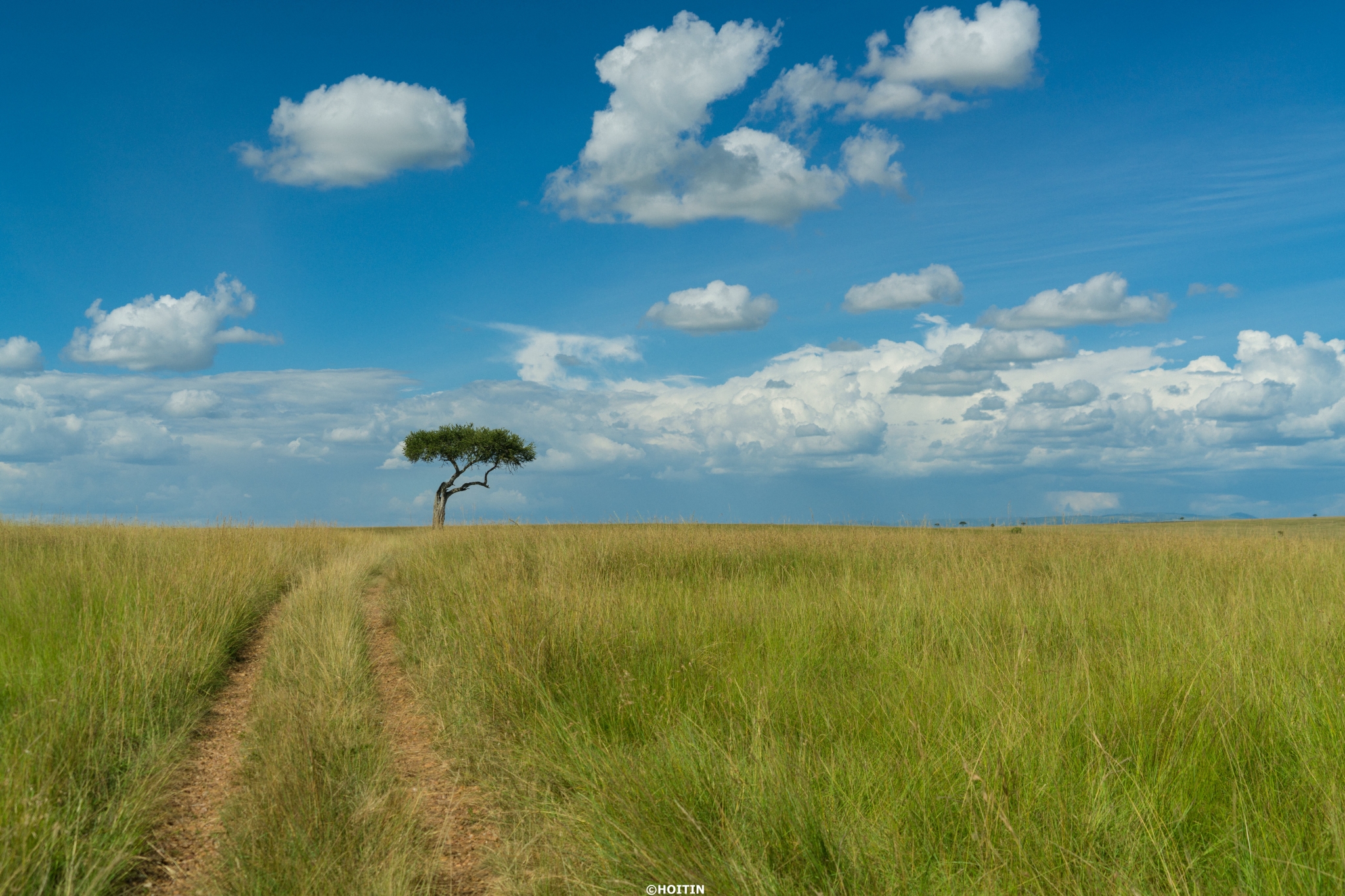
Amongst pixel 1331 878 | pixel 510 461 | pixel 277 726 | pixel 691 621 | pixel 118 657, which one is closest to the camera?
pixel 1331 878

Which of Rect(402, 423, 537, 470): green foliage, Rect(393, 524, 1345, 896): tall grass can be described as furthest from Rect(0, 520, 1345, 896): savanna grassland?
Rect(402, 423, 537, 470): green foliage

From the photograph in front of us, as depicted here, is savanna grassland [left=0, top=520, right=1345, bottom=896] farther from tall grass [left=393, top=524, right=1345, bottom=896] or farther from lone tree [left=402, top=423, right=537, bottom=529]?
lone tree [left=402, top=423, right=537, bottom=529]

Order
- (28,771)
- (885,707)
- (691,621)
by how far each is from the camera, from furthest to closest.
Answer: (691,621)
(885,707)
(28,771)

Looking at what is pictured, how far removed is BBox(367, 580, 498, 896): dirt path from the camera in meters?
3.31

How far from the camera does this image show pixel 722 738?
3830 millimetres

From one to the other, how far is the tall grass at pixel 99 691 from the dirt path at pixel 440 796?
131 centimetres

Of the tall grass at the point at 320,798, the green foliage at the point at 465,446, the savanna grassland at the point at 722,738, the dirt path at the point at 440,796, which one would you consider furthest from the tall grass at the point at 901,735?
the green foliage at the point at 465,446

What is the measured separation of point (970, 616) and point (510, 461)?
132 ft

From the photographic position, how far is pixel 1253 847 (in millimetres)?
2844

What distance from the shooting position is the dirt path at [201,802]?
11.2 feet

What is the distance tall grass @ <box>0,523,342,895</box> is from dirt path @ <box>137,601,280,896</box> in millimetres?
114

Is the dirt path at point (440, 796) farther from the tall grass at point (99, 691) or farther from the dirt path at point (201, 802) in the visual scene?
the tall grass at point (99, 691)

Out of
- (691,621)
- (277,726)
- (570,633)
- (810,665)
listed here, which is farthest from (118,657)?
(810,665)

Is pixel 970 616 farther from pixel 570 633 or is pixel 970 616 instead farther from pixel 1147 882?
pixel 1147 882
